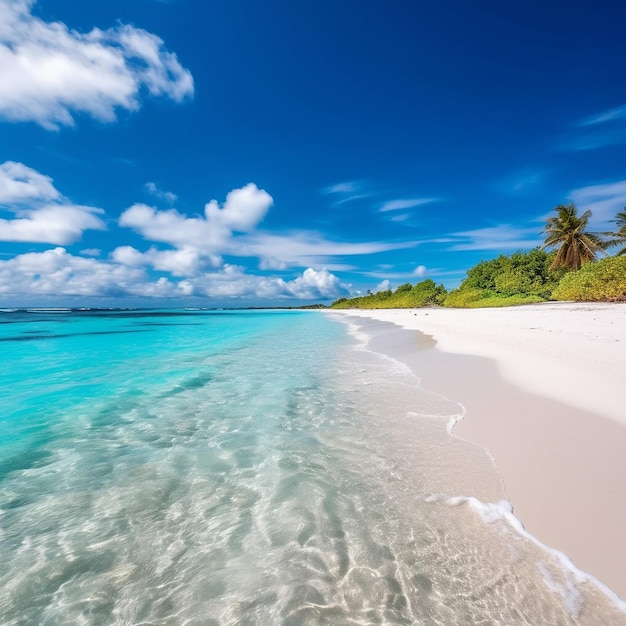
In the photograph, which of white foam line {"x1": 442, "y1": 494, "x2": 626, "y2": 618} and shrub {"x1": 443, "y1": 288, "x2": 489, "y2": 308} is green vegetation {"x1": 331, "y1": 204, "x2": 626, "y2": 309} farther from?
white foam line {"x1": 442, "y1": 494, "x2": 626, "y2": 618}

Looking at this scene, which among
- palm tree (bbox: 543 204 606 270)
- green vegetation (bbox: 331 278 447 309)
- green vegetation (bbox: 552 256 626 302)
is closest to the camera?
green vegetation (bbox: 552 256 626 302)

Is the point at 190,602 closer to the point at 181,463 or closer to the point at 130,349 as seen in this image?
the point at 181,463

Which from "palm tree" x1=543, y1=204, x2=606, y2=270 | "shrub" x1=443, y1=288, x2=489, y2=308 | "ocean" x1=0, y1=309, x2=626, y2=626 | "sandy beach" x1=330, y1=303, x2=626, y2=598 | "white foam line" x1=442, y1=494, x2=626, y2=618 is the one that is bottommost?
"ocean" x1=0, y1=309, x2=626, y2=626

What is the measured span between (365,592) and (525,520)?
1.76 meters

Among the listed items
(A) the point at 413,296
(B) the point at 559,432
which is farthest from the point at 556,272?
(B) the point at 559,432

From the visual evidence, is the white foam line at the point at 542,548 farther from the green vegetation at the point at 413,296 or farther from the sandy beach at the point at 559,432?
the green vegetation at the point at 413,296

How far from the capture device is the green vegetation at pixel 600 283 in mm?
25234

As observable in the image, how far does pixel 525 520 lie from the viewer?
3.15m

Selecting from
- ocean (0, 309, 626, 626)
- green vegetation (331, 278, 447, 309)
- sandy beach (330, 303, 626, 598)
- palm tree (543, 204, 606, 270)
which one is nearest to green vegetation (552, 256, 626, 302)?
palm tree (543, 204, 606, 270)

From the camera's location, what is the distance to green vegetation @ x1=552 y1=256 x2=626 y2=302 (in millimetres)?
25234

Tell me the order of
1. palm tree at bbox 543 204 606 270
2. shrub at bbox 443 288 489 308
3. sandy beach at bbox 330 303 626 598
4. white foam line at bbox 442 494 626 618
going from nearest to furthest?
white foam line at bbox 442 494 626 618
sandy beach at bbox 330 303 626 598
palm tree at bbox 543 204 606 270
shrub at bbox 443 288 489 308

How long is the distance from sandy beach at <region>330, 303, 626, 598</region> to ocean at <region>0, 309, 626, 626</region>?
0.84 feet

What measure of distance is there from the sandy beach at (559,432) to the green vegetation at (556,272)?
2180 cm

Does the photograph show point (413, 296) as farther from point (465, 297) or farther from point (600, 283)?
point (600, 283)
